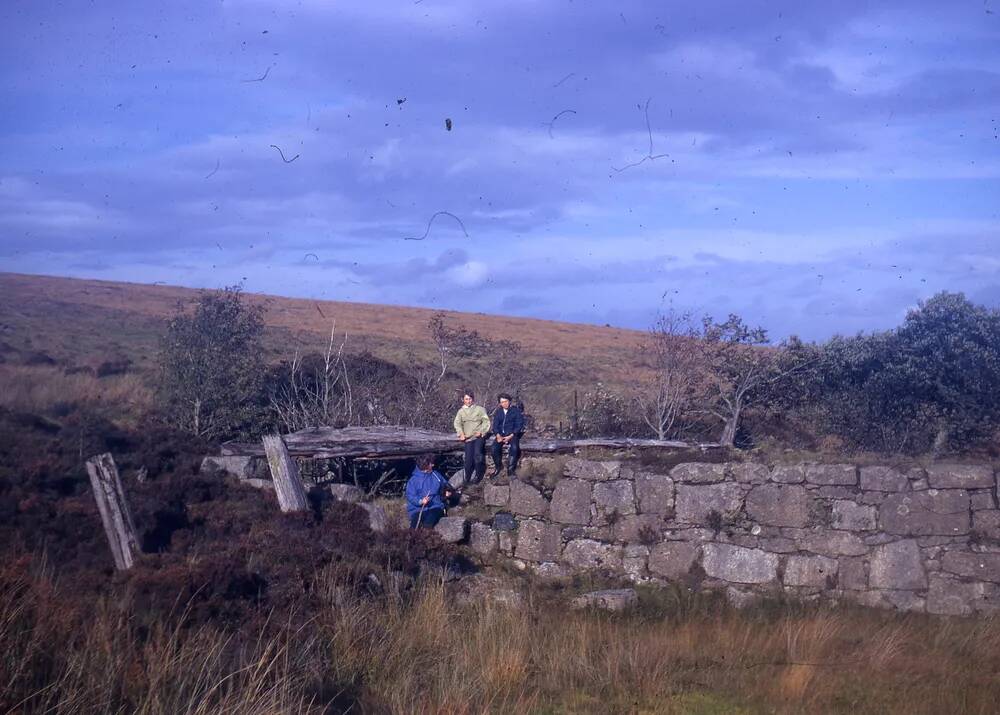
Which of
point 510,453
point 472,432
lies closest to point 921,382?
point 510,453

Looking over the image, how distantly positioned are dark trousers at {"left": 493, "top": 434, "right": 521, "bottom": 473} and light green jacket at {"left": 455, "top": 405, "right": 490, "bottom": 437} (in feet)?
1.11

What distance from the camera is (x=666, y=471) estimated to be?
13.4 meters

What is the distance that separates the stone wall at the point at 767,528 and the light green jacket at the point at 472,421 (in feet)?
3.14

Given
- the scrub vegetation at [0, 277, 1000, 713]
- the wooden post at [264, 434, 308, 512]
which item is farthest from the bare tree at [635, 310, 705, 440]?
the wooden post at [264, 434, 308, 512]

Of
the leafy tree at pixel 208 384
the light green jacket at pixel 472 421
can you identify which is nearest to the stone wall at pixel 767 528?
the light green jacket at pixel 472 421

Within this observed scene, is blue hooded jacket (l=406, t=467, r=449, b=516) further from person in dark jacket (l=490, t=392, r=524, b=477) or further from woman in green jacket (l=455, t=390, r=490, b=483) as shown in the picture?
person in dark jacket (l=490, t=392, r=524, b=477)

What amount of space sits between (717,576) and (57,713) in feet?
31.2

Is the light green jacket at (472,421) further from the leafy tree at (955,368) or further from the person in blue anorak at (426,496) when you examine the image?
the leafy tree at (955,368)

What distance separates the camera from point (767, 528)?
12492 mm

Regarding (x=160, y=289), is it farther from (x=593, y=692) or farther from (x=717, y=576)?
(x=593, y=692)

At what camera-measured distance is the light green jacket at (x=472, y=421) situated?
14.7 metres

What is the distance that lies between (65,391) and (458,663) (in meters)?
18.6

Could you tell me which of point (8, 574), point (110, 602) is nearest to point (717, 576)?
point (110, 602)

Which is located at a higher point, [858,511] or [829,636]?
[858,511]
